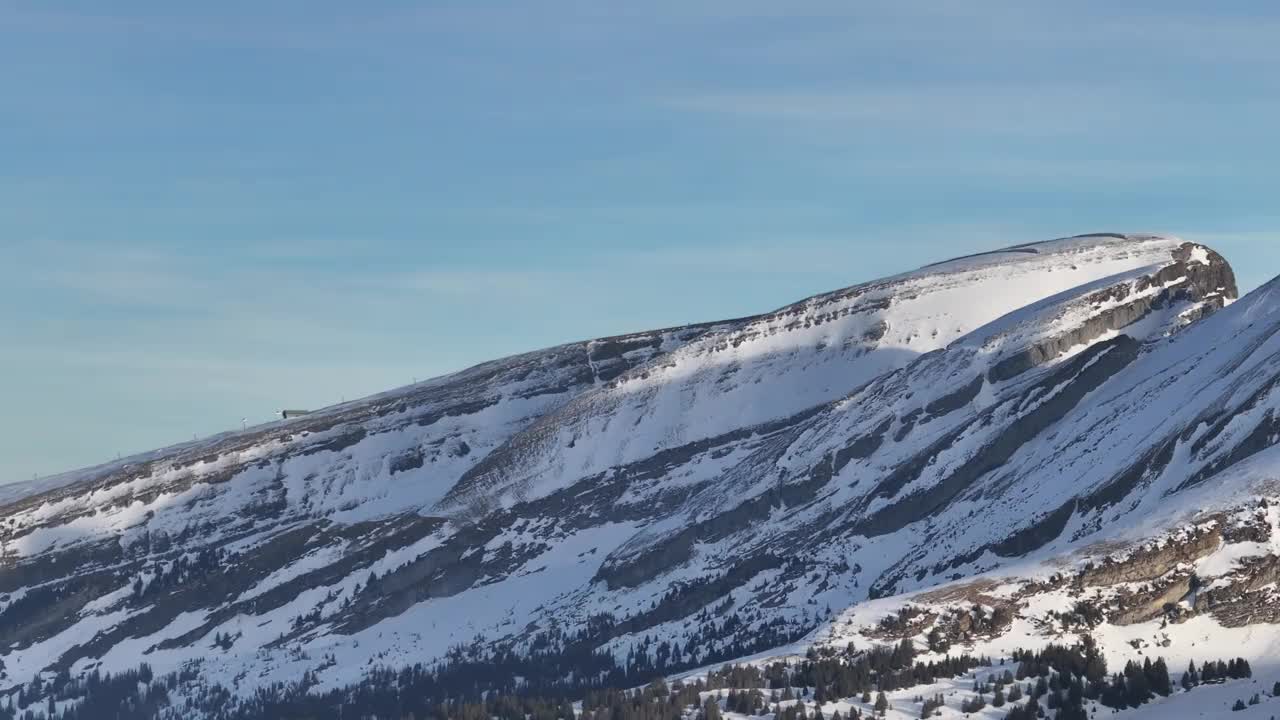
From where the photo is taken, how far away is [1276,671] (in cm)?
19825

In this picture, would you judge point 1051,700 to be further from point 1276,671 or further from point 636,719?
point 636,719

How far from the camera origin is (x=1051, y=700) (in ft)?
636

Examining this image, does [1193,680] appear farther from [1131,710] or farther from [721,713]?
[721,713]

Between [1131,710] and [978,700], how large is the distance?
462 inches

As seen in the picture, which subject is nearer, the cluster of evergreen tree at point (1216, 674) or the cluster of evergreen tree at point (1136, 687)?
the cluster of evergreen tree at point (1136, 687)

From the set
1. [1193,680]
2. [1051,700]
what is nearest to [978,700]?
[1051,700]

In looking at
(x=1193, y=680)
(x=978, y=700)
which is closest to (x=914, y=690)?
(x=978, y=700)

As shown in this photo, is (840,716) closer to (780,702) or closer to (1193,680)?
(780,702)

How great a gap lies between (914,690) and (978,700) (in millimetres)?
5990

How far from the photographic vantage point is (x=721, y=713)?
19650 cm

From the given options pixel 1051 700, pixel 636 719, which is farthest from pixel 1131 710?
pixel 636 719

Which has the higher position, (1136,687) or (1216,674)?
(1136,687)

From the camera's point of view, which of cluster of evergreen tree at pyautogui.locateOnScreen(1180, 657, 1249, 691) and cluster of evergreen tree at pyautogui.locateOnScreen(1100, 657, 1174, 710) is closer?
cluster of evergreen tree at pyautogui.locateOnScreen(1100, 657, 1174, 710)

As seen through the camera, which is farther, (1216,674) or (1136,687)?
(1216,674)
